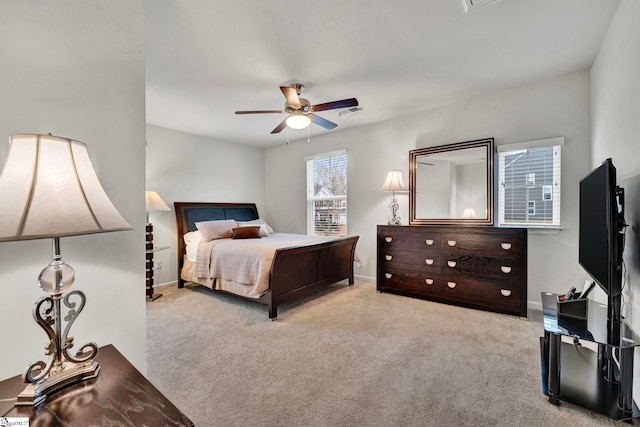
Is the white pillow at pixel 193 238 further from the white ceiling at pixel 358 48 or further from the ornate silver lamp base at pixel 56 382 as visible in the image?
the ornate silver lamp base at pixel 56 382

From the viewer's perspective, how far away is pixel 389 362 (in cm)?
213

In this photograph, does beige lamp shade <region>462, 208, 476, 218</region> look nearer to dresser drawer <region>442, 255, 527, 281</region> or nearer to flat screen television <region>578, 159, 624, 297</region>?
dresser drawer <region>442, 255, 527, 281</region>

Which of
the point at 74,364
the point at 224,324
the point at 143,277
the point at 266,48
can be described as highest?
the point at 266,48

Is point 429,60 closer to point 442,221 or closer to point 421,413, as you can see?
point 442,221

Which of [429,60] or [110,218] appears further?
[429,60]

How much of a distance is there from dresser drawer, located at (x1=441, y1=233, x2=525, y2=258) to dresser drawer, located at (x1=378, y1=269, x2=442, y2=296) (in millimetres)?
407

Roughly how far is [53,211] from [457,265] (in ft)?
11.5

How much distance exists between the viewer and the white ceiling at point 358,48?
1989mm

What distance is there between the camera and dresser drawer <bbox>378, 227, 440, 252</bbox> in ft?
11.5

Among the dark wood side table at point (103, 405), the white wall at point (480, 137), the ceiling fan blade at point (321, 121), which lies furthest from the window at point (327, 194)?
the dark wood side table at point (103, 405)

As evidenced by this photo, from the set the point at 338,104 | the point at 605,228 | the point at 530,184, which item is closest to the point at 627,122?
the point at 605,228

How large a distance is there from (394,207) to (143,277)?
3409mm

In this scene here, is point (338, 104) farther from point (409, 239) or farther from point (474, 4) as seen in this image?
point (409, 239)

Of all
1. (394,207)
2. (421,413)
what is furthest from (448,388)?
(394,207)
